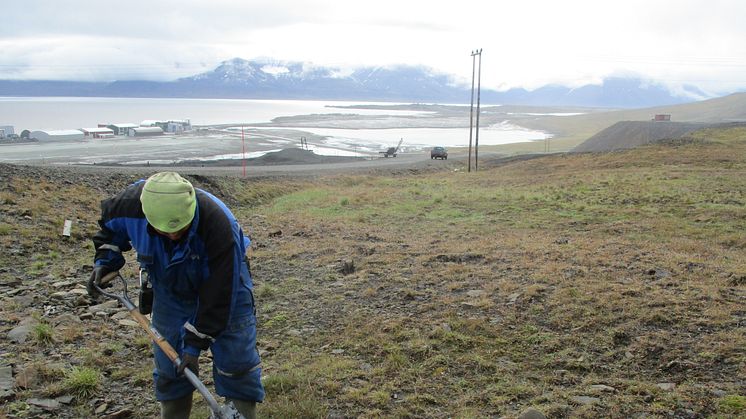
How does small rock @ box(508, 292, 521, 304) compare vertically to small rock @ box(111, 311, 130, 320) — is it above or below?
above

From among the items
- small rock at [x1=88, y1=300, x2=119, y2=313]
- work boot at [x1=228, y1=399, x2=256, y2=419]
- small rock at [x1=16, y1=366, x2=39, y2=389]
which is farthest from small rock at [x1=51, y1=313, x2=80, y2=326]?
work boot at [x1=228, y1=399, x2=256, y2=419]

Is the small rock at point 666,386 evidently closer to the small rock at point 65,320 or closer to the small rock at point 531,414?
the small rock at point 531,414

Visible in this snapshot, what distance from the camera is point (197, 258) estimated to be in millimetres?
3234

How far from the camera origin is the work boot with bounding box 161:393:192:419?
358 cm

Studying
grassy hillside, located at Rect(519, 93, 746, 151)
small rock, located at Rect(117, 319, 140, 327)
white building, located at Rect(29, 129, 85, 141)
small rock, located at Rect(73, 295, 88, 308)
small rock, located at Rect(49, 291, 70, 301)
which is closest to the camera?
small rock, located at Rect(117, 319, 140, 327)

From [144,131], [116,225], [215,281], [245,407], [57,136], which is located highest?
[116,225]

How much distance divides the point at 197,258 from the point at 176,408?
3.55 feet

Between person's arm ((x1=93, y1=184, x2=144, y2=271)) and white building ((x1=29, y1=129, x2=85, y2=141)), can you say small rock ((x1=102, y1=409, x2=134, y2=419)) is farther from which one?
white building ((x1=29, y1=129, x2=85, y2=141))

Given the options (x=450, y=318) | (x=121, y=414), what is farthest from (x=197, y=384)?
(x=450, y=318)

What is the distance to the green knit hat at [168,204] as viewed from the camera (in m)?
3.04

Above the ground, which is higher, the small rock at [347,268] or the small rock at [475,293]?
the small rock at [475,293]

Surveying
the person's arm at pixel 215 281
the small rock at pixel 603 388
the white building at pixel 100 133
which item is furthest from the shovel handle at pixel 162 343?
the white building at pixel 100 133

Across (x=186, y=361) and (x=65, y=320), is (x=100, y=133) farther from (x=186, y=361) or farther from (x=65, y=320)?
(x=186, y=361)

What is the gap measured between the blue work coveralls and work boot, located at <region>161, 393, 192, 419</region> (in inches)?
1.9
